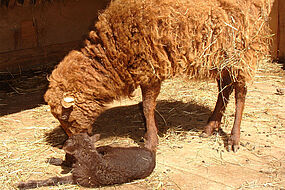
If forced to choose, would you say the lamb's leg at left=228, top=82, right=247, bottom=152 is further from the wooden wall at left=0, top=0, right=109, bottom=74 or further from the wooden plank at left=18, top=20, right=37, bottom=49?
the wooden plank at left=18, top=20, right=37, bottom=49

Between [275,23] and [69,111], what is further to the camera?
[275,23]

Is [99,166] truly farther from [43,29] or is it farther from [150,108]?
[43,29]

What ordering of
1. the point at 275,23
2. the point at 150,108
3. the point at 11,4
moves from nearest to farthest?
1. the point at 150,108
2. the point at 11,4
3. the point at 275,23

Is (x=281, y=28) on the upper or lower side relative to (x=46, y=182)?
upper

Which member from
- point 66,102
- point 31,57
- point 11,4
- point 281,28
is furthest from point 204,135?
point 11,4

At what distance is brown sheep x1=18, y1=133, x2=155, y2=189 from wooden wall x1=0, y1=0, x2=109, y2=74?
4.57m

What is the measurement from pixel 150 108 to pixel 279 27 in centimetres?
529

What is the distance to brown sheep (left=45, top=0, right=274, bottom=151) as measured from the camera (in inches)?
172

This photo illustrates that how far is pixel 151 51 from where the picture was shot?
440 centimetres

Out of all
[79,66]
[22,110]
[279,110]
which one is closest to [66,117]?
[79,66]

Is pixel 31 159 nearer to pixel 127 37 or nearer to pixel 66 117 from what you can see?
pixel 66 117

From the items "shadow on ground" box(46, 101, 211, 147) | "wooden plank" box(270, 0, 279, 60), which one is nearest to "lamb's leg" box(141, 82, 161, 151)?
"shadow on ground" box(46, 101, 211, 147)

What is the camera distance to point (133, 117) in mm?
5992

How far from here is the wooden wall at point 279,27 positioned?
8.42 m
